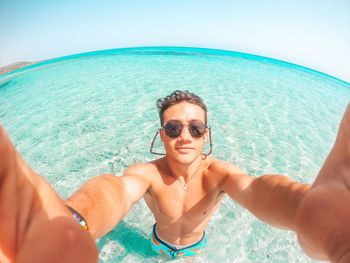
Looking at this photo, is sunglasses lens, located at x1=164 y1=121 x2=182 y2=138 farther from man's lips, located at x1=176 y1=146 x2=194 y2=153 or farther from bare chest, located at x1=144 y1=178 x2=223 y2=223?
bare chest, located at x1=144 y1=178 x2=223 y2=223

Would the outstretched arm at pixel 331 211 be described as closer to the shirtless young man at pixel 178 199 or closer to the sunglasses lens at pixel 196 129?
the shirtless young man at pixel 178 199

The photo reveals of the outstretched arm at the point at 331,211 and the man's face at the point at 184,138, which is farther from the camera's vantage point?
the man's face at the point at 184,138

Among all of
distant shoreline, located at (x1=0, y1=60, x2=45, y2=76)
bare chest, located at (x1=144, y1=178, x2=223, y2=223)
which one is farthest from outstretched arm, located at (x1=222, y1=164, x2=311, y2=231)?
distant shoreline, located at (x1=0, y1=60, x2=45, y2=76)

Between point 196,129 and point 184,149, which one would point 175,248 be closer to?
point 184,149

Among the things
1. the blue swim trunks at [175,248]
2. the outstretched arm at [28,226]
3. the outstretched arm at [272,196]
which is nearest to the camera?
the outstretched arm at [28,226]

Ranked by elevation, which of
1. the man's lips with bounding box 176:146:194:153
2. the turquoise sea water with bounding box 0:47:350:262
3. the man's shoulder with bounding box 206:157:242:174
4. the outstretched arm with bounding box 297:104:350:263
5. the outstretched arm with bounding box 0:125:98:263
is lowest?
the turquoise sea water with bounding box 0:47:350:262

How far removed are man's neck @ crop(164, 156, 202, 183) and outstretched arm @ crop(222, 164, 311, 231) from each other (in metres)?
0.39

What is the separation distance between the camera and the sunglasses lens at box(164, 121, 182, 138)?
1.73 m

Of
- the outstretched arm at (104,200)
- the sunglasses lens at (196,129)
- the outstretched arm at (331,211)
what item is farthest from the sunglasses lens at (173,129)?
the outstretched arm at (331,211)

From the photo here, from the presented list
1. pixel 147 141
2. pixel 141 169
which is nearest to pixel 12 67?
pixel 147 141

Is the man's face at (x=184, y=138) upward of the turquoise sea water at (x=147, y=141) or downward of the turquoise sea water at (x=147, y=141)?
upward

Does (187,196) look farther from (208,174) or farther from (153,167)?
(153,167)

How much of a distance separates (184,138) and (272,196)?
0.87m

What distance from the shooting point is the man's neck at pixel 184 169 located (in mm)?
1741
